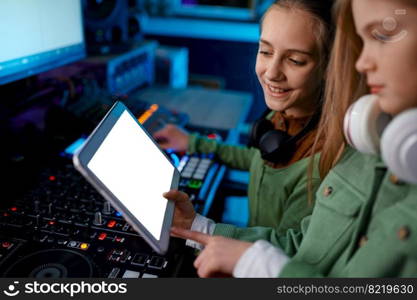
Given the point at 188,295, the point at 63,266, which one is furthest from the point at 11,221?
the point at 188,295

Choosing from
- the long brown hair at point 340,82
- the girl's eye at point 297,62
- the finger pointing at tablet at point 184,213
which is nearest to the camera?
the long brown hair at point 340,82

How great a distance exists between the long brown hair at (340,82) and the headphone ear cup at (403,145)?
24 cm

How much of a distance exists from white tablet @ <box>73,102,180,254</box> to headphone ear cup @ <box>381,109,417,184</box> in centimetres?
36

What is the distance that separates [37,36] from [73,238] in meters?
0.65

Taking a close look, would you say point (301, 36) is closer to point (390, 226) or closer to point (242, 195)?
point (390, 226)

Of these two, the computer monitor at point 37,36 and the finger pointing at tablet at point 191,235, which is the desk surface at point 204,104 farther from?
the finger pointing at tablet at point 191,235

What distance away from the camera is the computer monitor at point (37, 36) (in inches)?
38.6

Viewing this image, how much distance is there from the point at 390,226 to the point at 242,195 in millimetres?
868

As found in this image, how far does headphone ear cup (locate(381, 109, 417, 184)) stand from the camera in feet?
1.51

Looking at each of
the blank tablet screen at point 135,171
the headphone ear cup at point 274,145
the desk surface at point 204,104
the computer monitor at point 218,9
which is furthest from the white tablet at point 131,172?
the computer monitor at point 218,9

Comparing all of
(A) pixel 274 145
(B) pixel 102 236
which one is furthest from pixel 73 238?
(A) pixel 274 145

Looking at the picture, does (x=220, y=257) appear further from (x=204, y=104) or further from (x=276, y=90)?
(x=204, y=104)

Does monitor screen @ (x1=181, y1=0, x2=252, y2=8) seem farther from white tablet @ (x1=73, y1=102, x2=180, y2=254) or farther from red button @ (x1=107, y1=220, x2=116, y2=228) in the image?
red button @ (x1=107, y1=220, x2=116, y2=228)

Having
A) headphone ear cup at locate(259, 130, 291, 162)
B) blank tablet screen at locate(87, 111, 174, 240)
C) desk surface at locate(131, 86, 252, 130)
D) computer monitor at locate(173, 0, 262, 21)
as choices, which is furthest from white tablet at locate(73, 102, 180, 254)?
computer monitor at locate(173, 0, 262, 21)
